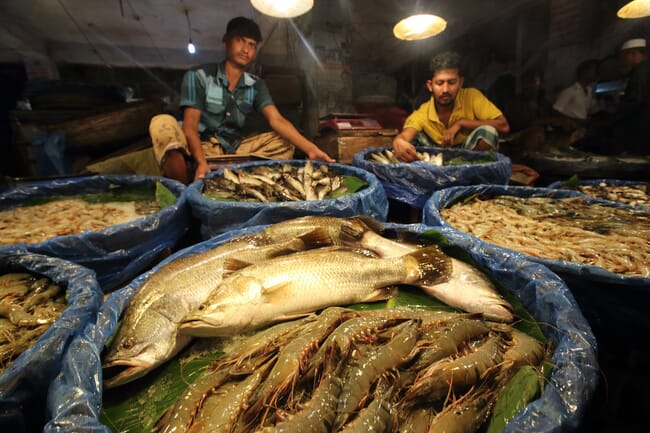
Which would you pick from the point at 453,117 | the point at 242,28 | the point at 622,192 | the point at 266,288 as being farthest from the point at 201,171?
the point at 622,192

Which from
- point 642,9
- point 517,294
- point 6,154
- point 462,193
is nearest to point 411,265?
point 517,294

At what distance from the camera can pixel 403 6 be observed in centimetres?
987

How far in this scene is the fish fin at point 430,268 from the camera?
5.72 ft

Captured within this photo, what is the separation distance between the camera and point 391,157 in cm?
480

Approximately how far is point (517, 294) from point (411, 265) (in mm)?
575

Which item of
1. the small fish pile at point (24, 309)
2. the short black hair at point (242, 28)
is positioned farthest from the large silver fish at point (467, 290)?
the short black hair at point (242, 28)

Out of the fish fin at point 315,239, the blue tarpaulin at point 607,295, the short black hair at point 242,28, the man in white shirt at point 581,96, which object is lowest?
the blue tarpaulin at point 607,295

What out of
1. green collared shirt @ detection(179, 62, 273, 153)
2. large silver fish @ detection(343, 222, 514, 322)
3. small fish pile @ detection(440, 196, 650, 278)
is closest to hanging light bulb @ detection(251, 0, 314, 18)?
green collared shirt @ detection(179, 62, 273, 153)

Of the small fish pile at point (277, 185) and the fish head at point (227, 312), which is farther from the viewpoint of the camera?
the small fish pile at point (277, 185)

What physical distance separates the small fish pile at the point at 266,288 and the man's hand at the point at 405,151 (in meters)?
2.77

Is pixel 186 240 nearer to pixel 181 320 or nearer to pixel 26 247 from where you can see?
pixel 26 247

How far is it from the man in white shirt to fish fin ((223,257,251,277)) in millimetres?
8768

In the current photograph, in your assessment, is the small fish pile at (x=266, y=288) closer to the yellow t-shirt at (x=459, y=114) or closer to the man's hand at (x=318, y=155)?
the man's hand at (x=318, y=155)

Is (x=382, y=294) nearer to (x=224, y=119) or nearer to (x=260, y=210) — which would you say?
(x=260, y=210)
